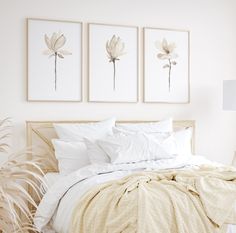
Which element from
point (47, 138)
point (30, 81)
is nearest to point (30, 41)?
point (30, 81)

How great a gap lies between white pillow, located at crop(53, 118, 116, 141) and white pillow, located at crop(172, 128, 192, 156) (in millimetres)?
682

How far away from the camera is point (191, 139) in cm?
505

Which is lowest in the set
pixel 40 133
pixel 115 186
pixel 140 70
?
pixel 115 186

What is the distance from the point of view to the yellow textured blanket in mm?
2652

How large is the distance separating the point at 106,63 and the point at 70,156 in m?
1.14

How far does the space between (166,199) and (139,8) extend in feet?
8.73

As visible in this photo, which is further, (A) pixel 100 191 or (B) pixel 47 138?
(B) pixel 47 138

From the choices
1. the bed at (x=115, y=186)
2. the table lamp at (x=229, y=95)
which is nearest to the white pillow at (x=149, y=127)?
the bed at (x=115, y=186)

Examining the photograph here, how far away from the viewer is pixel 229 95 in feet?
15.5

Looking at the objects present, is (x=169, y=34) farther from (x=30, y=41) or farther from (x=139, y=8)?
(x=30, y=41)

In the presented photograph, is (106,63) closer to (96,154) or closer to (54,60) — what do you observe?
(54,60)

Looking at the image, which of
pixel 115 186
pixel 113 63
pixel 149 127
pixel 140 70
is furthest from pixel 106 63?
pixel 115 186

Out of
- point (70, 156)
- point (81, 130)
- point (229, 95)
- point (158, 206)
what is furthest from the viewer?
point (229, 95)

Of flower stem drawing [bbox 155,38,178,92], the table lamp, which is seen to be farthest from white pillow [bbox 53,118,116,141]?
the table lamp
